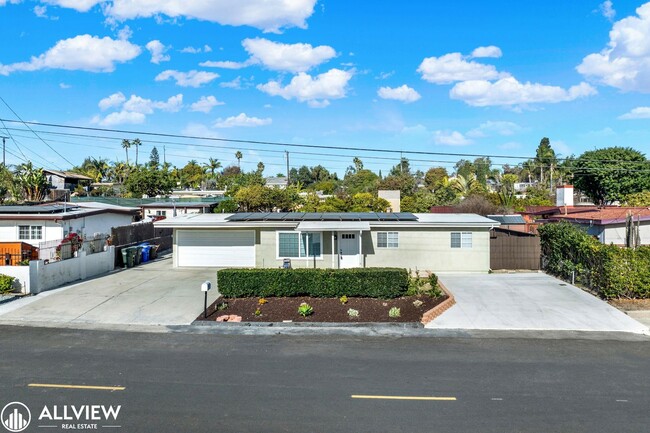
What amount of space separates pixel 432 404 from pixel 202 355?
5.78 m

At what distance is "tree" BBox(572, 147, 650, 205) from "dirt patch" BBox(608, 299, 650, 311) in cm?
3644

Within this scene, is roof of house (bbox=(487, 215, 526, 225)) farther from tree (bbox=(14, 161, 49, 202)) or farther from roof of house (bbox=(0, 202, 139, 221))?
tree (bbox=(14, 161, 49, 202))

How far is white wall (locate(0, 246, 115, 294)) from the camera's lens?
18.2 m

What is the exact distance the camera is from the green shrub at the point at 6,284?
1775 centimetres

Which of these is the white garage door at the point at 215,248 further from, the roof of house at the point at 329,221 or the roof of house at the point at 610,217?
the roof of house at the point at 610,217

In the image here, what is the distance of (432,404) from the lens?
8742mm

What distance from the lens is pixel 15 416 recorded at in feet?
27.0

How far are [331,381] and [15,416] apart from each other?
5.71 metres

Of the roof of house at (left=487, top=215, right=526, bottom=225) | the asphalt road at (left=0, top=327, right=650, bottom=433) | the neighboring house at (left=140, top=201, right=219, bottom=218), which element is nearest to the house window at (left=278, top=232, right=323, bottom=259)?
the asphalt road at (left=0, top=327, right=650, bottom=433)

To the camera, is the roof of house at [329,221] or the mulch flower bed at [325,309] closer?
the mulch flower bed at [325,309]

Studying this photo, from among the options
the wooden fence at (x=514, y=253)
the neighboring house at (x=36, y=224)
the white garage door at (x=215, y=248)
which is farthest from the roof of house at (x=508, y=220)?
the neighboring house at (x=36, y=224)

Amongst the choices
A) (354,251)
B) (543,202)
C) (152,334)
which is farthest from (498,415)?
(543,202)

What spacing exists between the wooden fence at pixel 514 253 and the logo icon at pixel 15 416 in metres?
20.0

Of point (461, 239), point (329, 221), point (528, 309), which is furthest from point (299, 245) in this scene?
point (528, 309)
